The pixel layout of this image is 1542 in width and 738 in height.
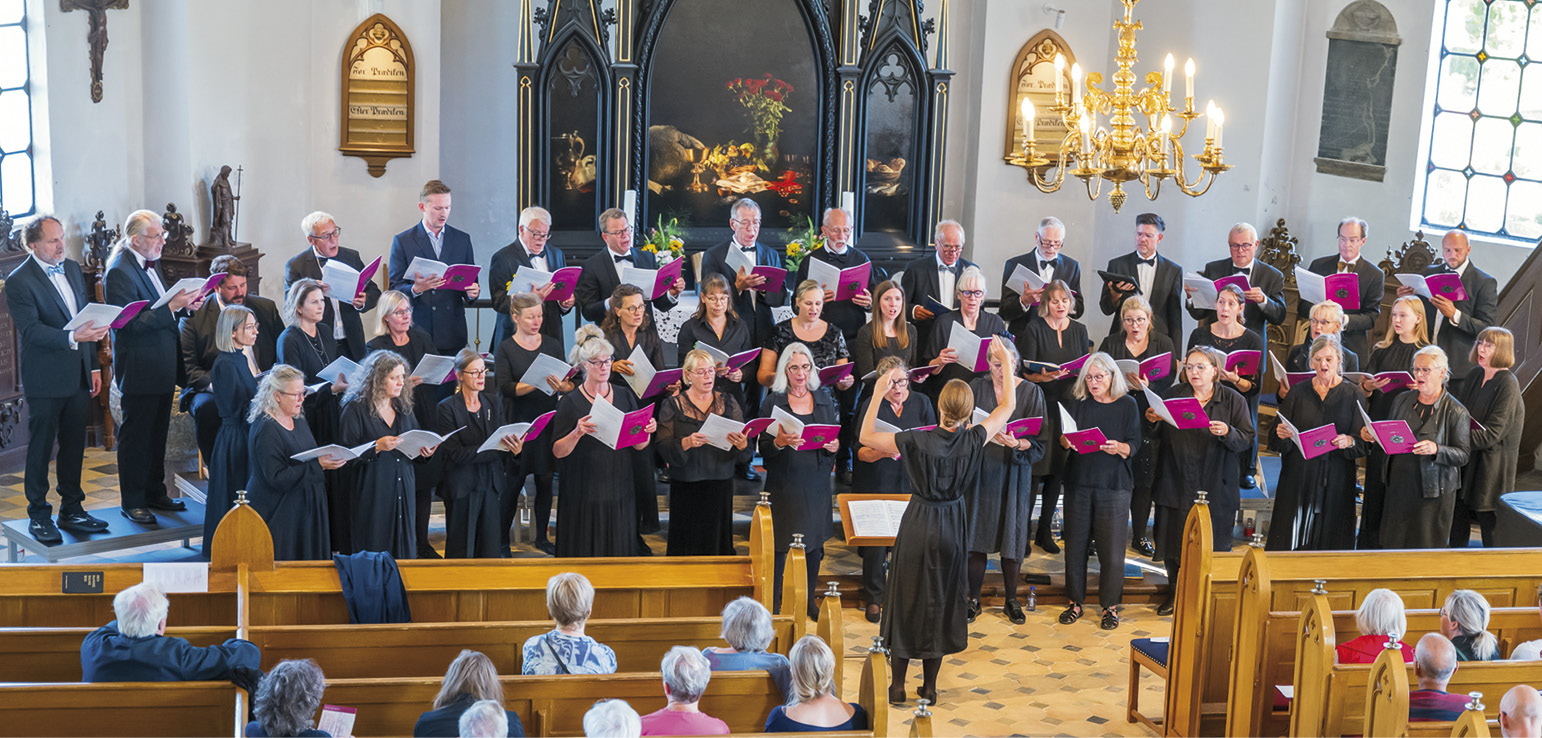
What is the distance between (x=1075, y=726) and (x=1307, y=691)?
1.36 m

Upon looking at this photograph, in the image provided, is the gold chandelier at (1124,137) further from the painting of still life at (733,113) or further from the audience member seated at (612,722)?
the painting of still life at (733,113)

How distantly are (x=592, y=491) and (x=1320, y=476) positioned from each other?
3.77 metres

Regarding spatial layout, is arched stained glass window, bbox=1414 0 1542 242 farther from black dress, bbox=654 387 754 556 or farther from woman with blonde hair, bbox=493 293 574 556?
woman with blonde hair, bbox=493 293 574 556

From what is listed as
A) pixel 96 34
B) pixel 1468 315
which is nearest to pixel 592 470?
pixel 96 34

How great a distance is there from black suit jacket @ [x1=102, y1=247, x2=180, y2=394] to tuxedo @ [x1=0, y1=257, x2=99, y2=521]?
0.19 m

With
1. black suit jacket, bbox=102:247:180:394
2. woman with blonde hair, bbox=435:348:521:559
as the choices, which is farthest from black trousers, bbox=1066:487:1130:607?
black suit jacket, bbox=102:247:180:394

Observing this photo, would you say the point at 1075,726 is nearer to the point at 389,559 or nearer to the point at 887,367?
the point at 887,367

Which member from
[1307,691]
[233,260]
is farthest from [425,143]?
[1307,691]

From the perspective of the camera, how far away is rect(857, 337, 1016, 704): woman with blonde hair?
21.2 ft

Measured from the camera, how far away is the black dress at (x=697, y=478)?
732 centimetres

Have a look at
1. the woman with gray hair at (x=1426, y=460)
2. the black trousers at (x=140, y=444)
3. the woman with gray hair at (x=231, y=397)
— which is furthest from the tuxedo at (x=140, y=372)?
the woman with gray hair at (x=1426, y=460)

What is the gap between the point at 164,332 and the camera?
7.84m

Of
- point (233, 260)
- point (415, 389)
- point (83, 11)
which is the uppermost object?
point (83, 11)

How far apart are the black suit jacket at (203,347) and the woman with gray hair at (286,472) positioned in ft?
3.32
